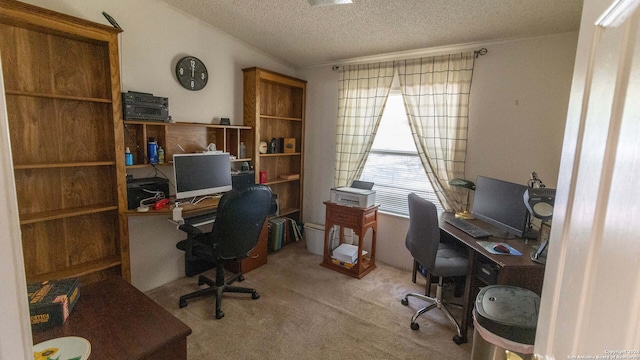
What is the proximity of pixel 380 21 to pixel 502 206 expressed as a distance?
1.80 m

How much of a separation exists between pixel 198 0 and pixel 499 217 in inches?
121

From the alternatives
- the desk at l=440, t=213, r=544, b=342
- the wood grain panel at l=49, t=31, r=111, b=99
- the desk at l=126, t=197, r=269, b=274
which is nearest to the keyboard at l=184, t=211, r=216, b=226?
the desk at l=126, t=197, r=269, b=274

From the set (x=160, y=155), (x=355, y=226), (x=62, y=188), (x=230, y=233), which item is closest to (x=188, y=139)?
(x=160, y=155)

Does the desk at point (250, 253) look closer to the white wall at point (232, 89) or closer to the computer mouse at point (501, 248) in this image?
the white wall at point (232, 89)

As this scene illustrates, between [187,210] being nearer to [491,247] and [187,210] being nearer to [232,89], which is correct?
[232,89]

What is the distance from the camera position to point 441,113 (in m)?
2.92

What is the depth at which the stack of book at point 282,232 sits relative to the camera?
355cm

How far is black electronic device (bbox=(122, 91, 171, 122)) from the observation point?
229 centimetres

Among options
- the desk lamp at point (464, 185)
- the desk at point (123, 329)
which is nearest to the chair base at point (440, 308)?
the desk lamp at point (464, 185)

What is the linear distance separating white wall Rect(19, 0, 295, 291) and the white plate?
5.12 ft

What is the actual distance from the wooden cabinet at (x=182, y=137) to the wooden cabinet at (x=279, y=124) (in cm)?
18

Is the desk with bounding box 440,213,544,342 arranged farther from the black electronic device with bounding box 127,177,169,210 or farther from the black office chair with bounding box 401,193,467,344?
the black electronic device with bounding box 127,177,169,210

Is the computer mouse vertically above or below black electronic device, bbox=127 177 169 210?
below

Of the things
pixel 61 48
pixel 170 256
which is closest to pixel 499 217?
pixel 170 256
